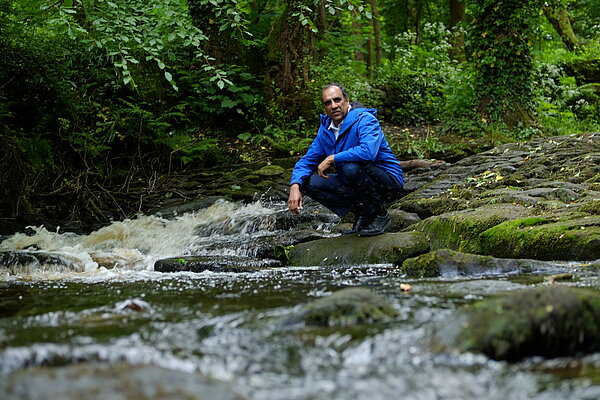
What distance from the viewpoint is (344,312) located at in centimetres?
343

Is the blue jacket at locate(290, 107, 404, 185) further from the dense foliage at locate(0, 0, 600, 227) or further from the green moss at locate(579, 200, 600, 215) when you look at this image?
the dense foliage at locate(0, 0, 600, 227)

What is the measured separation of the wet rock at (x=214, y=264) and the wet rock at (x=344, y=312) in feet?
9.33

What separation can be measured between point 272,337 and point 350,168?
3219 mm

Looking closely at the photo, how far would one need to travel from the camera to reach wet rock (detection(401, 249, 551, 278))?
5.14m

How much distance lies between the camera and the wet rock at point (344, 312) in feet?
11.1

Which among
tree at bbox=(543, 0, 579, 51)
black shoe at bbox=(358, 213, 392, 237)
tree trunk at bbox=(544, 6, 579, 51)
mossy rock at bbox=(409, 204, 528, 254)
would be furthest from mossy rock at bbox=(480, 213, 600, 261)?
tree trunk at bbox=(544, 6, 579, 51)

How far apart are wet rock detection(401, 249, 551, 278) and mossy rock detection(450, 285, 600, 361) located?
213 centimetres

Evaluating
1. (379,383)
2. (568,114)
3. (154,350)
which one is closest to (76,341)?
(154,350)

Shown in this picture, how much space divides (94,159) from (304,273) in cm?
719

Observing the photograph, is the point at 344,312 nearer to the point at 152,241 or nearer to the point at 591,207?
the point at 591,207

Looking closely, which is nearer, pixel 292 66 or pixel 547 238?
pixel 547 238

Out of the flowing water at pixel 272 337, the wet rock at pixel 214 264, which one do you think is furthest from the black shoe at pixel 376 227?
the wet rock at pixel 214 264

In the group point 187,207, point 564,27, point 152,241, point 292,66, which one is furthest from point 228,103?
point 564,27

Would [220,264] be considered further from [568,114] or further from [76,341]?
[568,114]
